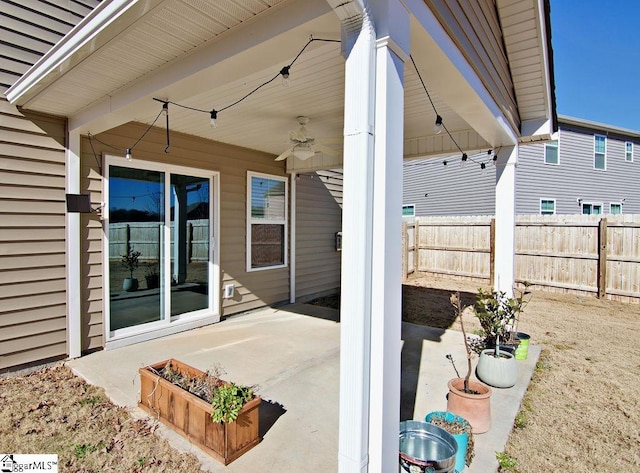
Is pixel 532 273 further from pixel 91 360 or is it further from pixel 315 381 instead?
pixel 91 360

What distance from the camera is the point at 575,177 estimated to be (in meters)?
12.7

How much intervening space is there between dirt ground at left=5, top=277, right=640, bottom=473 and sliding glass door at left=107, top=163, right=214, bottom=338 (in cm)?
103

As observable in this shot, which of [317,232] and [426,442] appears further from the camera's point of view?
[317,232]

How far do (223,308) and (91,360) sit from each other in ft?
6.36

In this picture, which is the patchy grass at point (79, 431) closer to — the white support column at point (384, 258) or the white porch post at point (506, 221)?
the white support column at point (384, 258)

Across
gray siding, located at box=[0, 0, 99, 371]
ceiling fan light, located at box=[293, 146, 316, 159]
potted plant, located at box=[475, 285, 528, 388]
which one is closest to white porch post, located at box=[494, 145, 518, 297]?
potted plant, located at box=[475, 285, 528, 388]

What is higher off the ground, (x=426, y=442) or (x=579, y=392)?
(x=426, y=442)

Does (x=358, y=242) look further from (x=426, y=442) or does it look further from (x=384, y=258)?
(x=426, y=442)

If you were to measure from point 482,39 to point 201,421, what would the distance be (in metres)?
3.62

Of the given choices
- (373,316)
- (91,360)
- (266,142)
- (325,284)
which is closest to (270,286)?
(325,284)

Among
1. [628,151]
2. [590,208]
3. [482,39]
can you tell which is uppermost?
[628,151]

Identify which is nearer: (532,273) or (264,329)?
(264,329)

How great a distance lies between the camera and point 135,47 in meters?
2.21

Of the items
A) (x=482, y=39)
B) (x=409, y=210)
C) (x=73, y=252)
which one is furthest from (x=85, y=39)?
(x=409, y=210)
